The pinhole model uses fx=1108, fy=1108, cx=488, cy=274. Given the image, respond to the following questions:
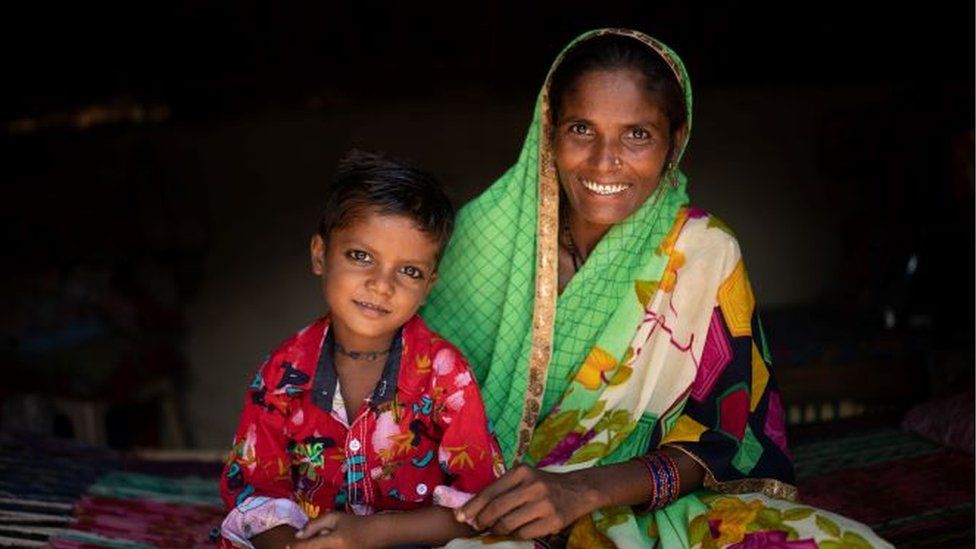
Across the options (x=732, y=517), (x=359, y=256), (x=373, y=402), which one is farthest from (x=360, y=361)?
(x=732, y=517)

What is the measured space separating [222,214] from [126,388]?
1027 mm

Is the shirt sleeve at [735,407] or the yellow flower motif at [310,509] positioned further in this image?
the shirt sleeve at [735,407]

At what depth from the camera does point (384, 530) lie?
76.5 inches

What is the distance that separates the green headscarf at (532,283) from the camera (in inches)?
95.3

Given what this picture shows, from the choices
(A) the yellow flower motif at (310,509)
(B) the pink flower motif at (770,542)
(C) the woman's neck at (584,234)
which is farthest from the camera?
(C) the woman's neck at (584,234)

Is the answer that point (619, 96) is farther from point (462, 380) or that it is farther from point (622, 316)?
point (462, 380)

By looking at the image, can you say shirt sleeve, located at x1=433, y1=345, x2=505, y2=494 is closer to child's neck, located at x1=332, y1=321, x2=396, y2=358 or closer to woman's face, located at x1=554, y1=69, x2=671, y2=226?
child's neck, located at x1=332, y1=321, x2=396, y2=358

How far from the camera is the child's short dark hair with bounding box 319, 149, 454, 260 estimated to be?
213cm

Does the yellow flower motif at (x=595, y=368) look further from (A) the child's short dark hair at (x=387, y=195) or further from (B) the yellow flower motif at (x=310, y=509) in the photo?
(B) the yellow flower motif at (x=310, y=509)

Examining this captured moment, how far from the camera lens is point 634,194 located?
2348 mm

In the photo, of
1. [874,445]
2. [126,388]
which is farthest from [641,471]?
[126,388]

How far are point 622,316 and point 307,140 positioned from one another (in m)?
2.92

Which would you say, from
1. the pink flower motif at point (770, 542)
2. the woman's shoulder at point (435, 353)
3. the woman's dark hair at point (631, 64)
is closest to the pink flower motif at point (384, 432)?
the woman's shoulder at point (435, 353)

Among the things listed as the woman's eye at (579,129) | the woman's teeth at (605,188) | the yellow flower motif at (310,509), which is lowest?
the yellow flower motif at (310,509)
